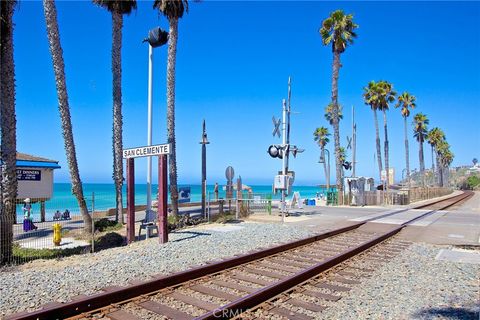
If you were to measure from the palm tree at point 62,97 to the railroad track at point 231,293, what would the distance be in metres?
9.99

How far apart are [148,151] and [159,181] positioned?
116cm

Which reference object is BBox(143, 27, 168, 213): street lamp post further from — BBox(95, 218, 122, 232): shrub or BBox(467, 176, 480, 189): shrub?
BBox(467, 176, 480, 189): shrub

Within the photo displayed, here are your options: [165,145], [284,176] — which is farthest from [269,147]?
[165,145]

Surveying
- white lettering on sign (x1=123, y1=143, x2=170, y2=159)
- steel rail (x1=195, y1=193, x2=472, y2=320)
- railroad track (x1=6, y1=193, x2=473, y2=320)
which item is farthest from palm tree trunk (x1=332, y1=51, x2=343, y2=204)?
steel rail (x1=195, y1=193, x2=472, y2=320)

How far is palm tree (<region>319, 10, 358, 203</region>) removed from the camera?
36656 millimetres

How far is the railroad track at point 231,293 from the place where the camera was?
573 cm

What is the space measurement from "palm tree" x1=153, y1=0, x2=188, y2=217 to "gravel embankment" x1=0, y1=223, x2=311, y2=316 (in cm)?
640

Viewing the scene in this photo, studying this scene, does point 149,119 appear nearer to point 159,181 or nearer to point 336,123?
point 159,181

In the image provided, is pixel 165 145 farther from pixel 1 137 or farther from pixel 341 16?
pixel 341 16

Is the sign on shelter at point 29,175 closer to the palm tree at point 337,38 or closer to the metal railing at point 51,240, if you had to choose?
the metal railing at point 51,240

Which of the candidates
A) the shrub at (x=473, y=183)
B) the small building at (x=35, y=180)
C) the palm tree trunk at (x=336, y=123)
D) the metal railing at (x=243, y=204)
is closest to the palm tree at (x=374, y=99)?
the palm tree trunk at (x=336, y=123)

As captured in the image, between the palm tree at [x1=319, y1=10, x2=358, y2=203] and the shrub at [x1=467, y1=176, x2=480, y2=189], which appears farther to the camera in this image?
the shrub at [x1=467, y1=176, x2=480, y2=189]

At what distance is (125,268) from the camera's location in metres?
8.48

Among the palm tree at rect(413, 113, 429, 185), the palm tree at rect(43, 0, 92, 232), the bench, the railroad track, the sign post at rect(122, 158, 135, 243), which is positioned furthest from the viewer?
the palm tree at rect(413, 113, 429, 185)
